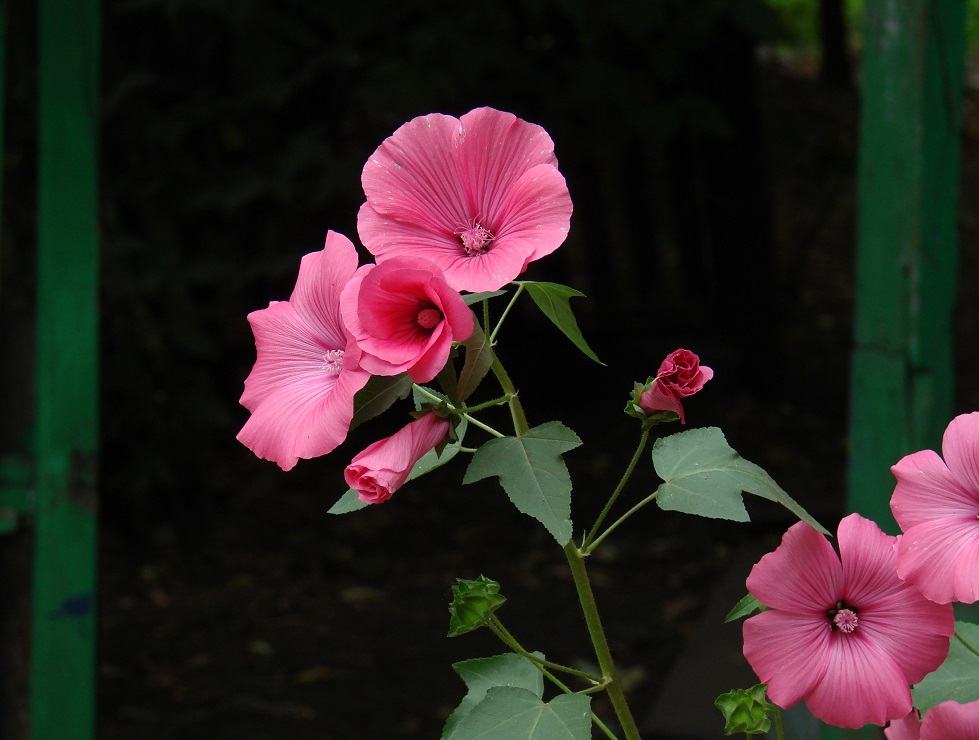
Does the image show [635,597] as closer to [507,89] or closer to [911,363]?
[507,89]

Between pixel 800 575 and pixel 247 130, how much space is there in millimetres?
3367

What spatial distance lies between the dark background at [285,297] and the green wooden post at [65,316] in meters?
0.34

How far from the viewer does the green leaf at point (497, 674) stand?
595mm

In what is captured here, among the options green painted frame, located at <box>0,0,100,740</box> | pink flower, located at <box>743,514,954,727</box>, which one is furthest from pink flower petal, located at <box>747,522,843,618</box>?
green painted frame, located at <box>0,0,100,740</box>

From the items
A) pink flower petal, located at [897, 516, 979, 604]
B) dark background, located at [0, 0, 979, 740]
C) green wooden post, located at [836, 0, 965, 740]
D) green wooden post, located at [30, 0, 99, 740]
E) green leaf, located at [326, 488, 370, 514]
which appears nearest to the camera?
pink flower petal, located at [897, 516, 979, 604]

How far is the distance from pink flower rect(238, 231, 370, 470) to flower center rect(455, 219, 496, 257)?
0.15ft

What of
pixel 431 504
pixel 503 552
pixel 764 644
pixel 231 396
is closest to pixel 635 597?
pixel 503 552

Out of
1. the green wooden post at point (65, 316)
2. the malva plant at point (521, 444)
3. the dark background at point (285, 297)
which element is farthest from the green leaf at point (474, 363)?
the dark background at point (285, 297)

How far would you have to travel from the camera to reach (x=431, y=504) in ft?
13.7

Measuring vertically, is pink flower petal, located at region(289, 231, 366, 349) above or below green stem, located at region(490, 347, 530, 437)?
above

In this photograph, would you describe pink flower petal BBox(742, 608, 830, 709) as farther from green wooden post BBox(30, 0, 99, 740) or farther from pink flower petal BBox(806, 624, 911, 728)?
green wooden post BBox(30, 0, 99, 740)

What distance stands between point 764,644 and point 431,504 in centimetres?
370

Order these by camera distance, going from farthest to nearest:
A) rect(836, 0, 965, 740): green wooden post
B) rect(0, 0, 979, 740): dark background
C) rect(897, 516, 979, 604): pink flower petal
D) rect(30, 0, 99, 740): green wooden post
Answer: rect(0, 0, 979, 740): dark background
rect(30, 0, 99, 740): green wooden post
rect(836, 0, 965, 740): green wooden post
rect(897, 516, 979, 604): pink flower petal

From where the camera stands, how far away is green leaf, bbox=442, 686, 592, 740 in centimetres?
51
